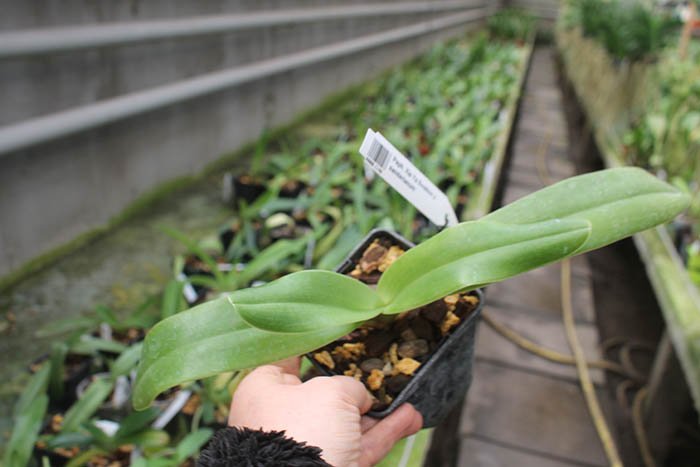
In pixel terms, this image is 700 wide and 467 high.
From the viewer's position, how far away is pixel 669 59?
325cm

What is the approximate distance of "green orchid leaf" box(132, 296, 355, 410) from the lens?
1.67 feet

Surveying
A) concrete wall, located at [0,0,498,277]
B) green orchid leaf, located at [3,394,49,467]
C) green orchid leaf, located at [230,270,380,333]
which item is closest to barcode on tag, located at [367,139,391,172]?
green orchid leaf, located at [230,270,380,333]

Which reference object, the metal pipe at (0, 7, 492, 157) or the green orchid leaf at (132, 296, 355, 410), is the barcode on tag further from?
the metal pipe at (0, 7, 492, 157)

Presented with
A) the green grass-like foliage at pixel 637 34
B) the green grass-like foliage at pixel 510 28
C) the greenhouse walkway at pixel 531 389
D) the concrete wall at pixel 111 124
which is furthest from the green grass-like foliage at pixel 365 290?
the green grass-like foliage at pixel 510 28

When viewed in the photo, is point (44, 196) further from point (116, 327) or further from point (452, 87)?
point (452, 87)

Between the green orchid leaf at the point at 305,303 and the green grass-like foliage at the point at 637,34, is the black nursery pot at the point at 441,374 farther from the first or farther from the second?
the green grass-like foliage at the point at 637,34

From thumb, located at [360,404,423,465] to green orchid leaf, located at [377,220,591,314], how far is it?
0.36 feet

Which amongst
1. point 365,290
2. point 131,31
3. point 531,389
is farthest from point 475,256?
point 131,31

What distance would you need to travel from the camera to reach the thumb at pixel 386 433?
54 cm

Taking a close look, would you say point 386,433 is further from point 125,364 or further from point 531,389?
point 531,389

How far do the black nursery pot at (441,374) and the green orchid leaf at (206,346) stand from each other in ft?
0.32

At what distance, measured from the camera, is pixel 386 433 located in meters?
0.55

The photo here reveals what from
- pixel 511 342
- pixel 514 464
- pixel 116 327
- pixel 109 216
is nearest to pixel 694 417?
pixel 511 342

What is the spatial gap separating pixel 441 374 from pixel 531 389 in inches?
43.1
